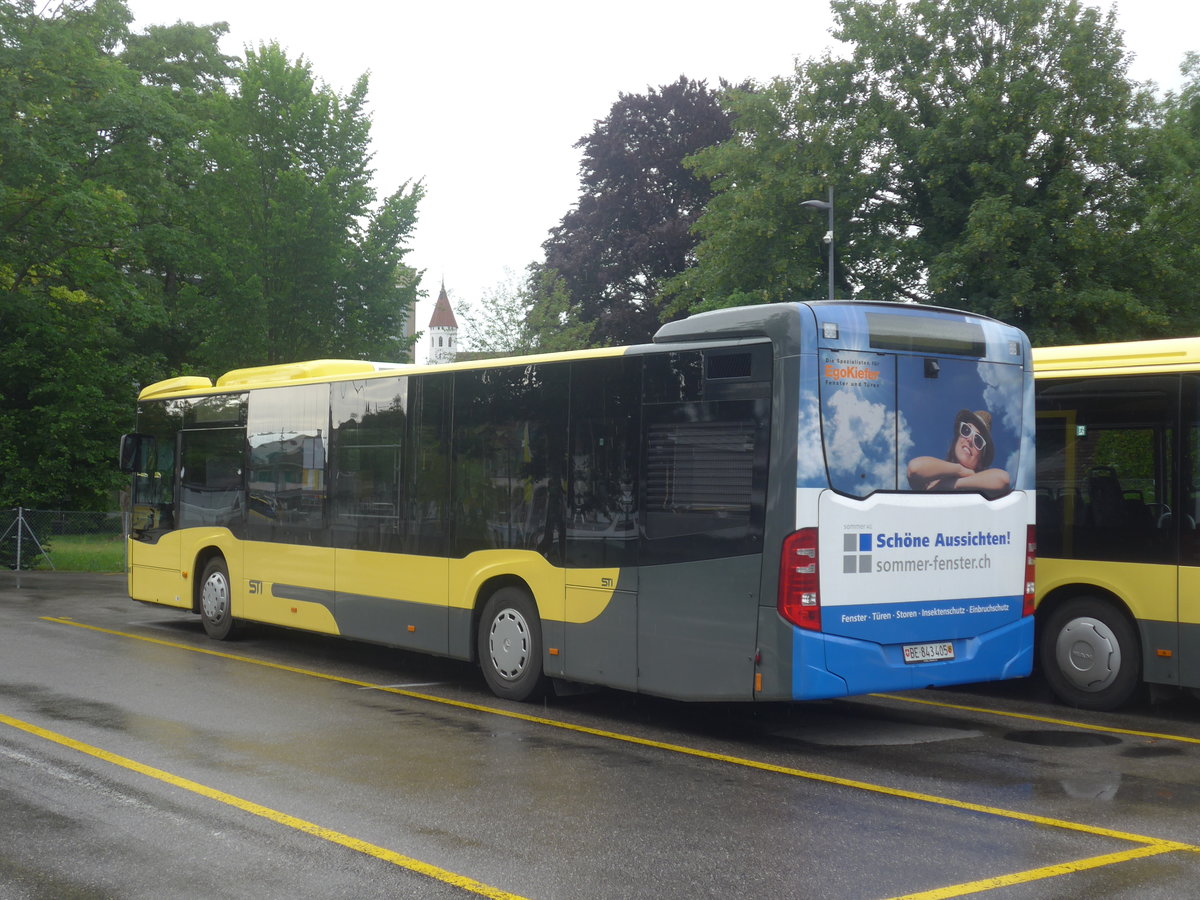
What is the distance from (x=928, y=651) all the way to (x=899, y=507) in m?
1.06

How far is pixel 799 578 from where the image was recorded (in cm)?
796

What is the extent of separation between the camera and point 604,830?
6.20 m

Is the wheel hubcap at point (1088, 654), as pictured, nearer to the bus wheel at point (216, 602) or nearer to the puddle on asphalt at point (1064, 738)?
the puddle on asphalt at point (1064, 738)

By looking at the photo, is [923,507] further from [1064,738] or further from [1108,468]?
[1108,468]

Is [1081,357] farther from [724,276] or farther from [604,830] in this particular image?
[724,276]

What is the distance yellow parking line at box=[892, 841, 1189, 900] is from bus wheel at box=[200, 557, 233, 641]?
→ 1069 cm

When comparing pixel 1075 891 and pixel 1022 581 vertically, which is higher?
pixel 1022 581

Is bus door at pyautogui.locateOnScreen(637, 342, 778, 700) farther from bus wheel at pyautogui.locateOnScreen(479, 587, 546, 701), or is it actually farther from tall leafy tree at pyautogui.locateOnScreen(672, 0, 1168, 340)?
tall leafy tree at pyautogui.locateOnScreen(672, 0, 1168, 340)

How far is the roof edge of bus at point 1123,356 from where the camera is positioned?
9.87 metres

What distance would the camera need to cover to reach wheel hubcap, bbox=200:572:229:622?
47.5 ft

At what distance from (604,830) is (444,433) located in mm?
5660

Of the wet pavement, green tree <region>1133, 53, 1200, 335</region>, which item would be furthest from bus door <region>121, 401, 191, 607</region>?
green tree <region>1133, 53, 1200, 335</region>

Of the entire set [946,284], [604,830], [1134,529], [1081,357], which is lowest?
[604,830]

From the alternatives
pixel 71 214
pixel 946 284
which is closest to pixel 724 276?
pixel 946 284
